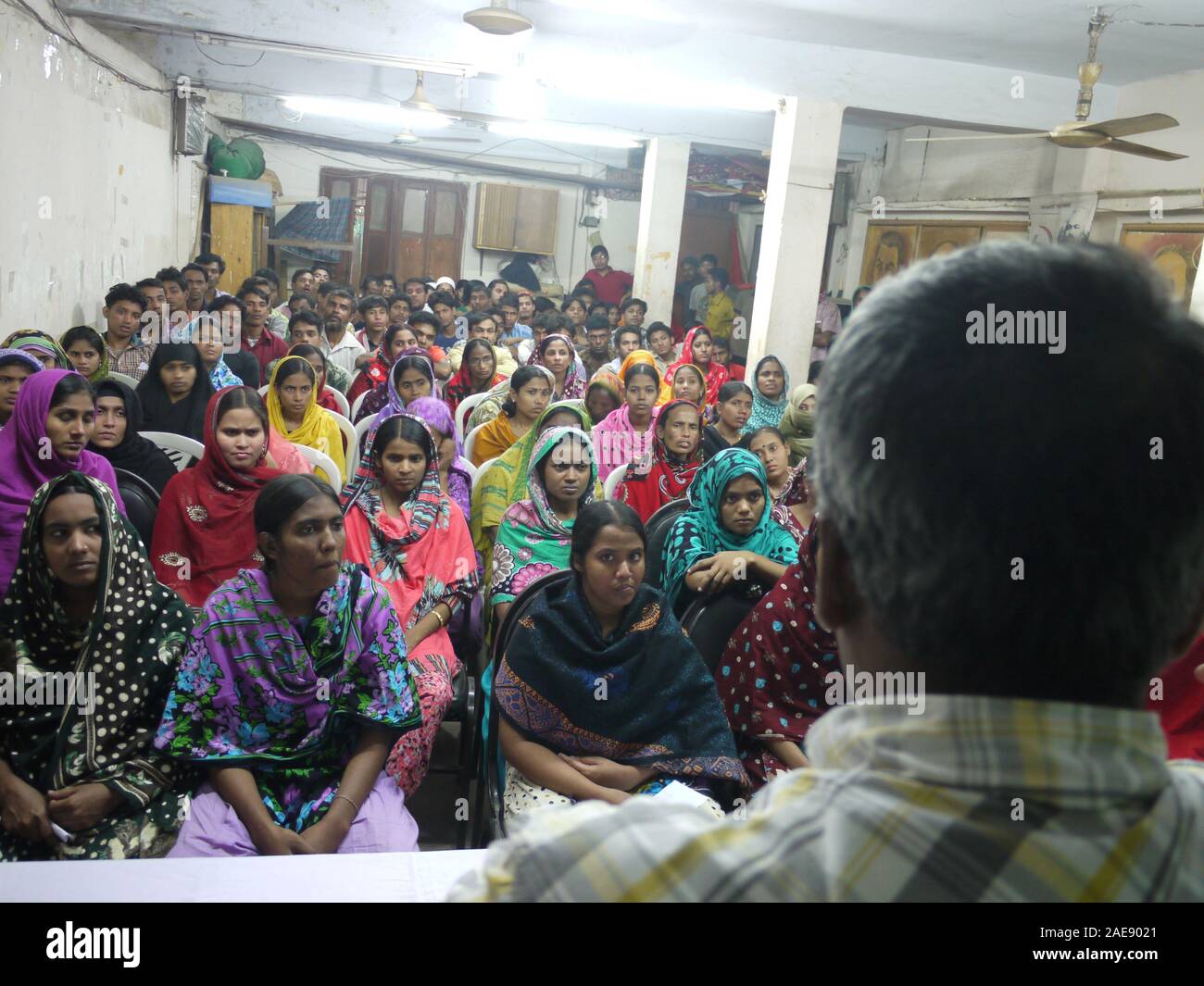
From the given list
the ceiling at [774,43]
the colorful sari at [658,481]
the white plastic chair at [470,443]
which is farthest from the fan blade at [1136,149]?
the white plastic chair at [470,443]

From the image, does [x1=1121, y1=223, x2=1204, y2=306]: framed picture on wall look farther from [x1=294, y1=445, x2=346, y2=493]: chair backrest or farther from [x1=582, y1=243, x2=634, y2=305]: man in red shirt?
[x1=582, y1=243, x2=634, y2=305]: man in red shirt

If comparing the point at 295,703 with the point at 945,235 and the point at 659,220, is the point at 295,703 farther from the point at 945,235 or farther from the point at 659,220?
the point at 659,220

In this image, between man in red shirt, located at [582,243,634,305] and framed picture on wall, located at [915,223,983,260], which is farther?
man in red shirt, located at [582,243,634,305]

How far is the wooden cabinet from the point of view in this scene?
14789 mm

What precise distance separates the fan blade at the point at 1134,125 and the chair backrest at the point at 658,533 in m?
3.36

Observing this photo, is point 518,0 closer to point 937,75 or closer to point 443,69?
point 443,69

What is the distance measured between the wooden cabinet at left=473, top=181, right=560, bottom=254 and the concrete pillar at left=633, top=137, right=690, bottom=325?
14.1 ft

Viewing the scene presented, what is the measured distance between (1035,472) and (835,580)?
160 mm

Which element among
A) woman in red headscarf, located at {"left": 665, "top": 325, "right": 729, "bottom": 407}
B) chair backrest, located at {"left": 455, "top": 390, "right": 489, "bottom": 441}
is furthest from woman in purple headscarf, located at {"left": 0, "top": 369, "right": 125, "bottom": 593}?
woman in red headscarf, located at {"left": 665, "top": 325, "right": 729, "bottom": 407}

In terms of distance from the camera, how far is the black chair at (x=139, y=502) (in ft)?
10.7

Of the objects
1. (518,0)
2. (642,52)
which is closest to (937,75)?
(642,52)

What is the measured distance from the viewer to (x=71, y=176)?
630cm

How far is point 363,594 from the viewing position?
2.38 meters
